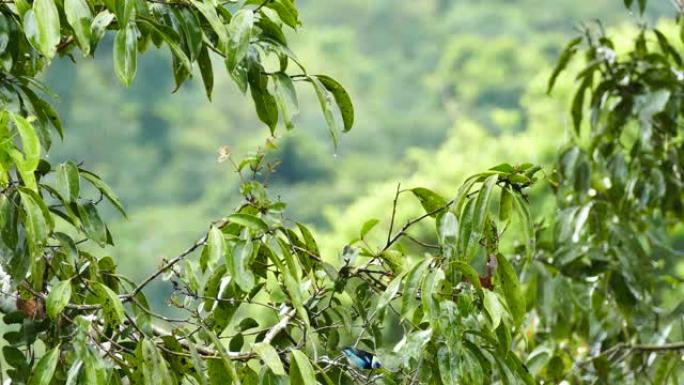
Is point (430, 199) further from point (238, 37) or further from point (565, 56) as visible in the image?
point (565, 56)

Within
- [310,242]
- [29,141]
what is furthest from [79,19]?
[310,242]

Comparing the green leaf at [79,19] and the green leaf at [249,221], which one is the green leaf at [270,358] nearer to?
the green leaf at [249,221]

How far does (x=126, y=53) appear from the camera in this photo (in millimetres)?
1143

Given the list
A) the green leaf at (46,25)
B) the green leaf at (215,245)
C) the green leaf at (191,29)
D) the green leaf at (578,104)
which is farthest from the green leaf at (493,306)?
the green leaf at (578,104)

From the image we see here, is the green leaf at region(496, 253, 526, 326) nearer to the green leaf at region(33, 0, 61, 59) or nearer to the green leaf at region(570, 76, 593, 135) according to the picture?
the green leaf at region(33, 0, 61, 59)

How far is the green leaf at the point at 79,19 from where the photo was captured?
111cm

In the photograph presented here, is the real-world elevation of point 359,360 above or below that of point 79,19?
below

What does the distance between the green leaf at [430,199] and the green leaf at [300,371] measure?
0.26 metres

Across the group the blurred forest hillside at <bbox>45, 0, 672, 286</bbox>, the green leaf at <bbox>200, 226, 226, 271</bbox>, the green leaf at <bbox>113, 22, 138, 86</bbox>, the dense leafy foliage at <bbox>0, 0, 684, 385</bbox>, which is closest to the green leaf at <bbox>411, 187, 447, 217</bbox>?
the dense leafy foliage at <bbox>0, 0, 684, 385</bbox>

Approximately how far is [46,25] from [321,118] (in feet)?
62.2

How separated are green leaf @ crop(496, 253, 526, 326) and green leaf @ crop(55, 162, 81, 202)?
1.33 ft

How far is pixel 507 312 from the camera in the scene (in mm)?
1240

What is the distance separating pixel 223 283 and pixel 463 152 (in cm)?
1249

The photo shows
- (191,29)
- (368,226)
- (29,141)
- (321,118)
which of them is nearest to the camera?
(29,141)
